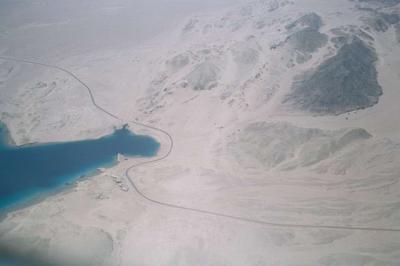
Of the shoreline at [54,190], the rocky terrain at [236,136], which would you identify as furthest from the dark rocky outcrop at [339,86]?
the shoreline at [54,190]

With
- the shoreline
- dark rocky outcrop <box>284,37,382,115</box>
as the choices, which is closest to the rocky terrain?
dark rocky outcrop <box>284,37,382,115</box>

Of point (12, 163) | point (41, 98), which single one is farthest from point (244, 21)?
point (12, 163)

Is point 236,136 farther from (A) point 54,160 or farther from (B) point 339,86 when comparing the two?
(A) point 54,160

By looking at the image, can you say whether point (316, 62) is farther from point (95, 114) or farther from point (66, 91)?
point (66, 91)

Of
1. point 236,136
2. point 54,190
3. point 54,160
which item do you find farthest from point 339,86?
point 54,190

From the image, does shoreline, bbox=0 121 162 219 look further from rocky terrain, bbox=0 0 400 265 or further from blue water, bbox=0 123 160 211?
rocky terrain, bbox=0 0 400 265
